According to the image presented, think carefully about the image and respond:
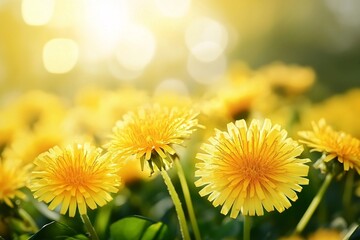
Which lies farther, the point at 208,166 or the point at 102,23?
the point at 102,23

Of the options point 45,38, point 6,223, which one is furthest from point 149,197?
point 45,38

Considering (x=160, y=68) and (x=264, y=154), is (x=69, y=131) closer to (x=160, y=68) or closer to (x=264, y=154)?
(x=264, y=154)

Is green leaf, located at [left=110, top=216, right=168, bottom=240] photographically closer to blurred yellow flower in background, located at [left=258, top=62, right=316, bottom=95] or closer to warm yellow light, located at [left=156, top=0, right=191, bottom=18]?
blurred yellow flower in background, located at [left=258, top=62, right=316, bottom=95]

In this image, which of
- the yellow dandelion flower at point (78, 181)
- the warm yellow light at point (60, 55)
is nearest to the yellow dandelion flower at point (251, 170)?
the yellow dandelion flower at point (78, 181)

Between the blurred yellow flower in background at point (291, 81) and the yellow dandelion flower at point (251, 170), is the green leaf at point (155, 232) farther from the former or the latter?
the blurred yellow flower in background at point (291, 81)

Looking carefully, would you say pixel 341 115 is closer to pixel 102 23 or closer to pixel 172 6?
pixel 102 23

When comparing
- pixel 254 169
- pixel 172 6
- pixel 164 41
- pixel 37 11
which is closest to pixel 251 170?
pixel 254 169

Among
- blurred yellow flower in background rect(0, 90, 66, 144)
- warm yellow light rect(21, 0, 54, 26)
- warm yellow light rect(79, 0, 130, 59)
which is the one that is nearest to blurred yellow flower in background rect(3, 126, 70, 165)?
blurred yellow flower in background rect(0, 90, 66, 144)
